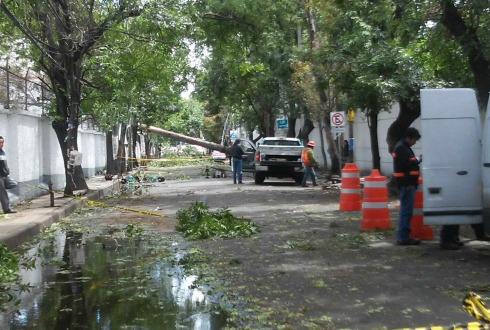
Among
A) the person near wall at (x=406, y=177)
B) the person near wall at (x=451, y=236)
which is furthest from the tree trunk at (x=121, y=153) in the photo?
the person near wall at (x=451, y=236)

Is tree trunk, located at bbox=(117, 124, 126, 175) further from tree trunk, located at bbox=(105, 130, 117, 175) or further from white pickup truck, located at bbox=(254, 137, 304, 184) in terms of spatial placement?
white pickup truck, located at bbox=(254, 137, 304, 184)

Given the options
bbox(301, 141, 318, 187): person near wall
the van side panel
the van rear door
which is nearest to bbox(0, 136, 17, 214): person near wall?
the van rear door

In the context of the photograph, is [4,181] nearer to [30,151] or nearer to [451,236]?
[30,151]

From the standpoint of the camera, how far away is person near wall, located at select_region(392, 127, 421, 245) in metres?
9.99

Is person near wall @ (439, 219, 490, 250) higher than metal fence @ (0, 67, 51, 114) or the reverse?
the reverse

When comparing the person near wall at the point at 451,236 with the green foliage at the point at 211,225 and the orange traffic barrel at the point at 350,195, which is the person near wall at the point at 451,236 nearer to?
the green foliage at the point at 211,225

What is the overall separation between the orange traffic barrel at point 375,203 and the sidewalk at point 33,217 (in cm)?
619

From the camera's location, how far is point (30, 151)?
68.5 ft

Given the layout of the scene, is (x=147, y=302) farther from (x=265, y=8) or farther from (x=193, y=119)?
(x=193, y=119)

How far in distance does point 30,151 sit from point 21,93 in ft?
8.19

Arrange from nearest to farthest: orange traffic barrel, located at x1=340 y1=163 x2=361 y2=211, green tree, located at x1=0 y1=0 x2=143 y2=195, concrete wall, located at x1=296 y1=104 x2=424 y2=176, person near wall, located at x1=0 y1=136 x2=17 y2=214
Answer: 1. person near wall, located at x1=0 y1=136 x2=17 y2=214
2. orange traffic barrel, located at x1=340 y1=163 x2=361 y2=211
3. green tree, located at x1=0 y1=0 x2=143 y2=195
4. concrete wall, located at x1=296 y1=104 x2=424 y2=176

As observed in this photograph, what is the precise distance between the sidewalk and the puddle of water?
38.6 inches

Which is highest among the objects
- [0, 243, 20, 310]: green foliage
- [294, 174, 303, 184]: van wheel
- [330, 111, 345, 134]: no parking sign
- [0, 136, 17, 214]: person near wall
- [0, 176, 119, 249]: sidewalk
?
[330, 111, 345, 134]: no parking sign

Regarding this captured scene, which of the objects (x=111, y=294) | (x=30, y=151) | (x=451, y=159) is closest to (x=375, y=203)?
(x=451, y=159)
